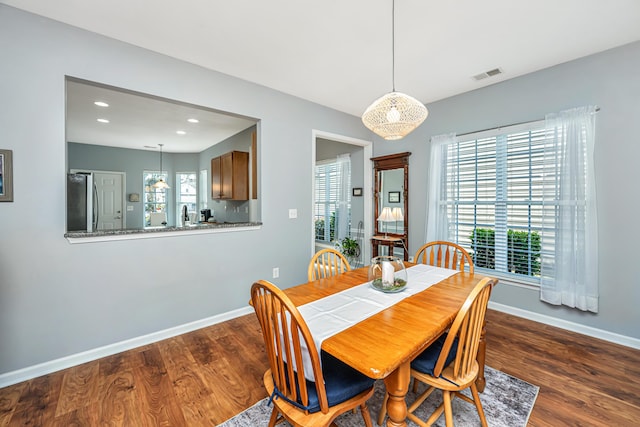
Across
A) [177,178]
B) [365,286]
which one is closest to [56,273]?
[365,286]

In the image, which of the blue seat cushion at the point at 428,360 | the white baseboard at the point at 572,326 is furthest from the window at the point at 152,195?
the white baseboard at the point at 572,326

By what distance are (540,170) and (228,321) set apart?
3.82 metres

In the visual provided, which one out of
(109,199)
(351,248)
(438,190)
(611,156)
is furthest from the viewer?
(109,199)

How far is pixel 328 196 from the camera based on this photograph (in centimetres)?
552

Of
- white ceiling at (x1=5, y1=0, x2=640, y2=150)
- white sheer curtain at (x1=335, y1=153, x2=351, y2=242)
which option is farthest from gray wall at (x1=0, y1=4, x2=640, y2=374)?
white sheer curtain at (x1=335, y1=153, x2=351, y2=242)

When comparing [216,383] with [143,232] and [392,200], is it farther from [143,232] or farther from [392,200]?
[392,200]

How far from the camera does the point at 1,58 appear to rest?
1.97 metres

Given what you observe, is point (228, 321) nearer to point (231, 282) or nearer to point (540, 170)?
point (231, 282)

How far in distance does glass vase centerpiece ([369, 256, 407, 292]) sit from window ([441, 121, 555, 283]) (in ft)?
6.89

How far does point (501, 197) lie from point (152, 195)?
25.4ft

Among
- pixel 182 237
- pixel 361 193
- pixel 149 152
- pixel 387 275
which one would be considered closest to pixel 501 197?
pixel 361 193

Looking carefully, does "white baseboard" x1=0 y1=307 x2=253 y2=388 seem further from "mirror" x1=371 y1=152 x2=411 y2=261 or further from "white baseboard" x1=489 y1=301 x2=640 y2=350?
"white baseboard" x1=489 y1=301 x2=640 y2=350

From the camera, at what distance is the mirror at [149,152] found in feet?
13.1

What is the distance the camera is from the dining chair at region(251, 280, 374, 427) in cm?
110
